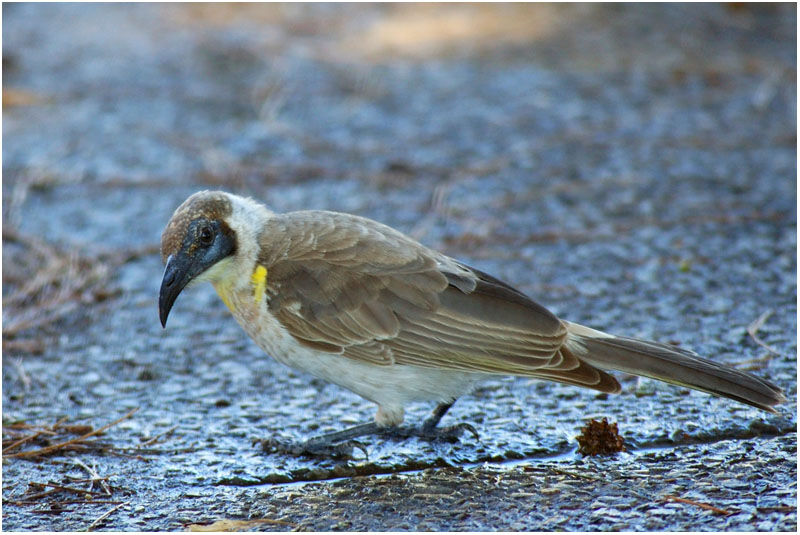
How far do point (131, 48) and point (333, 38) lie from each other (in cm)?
180

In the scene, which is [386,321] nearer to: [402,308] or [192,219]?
[402,308]

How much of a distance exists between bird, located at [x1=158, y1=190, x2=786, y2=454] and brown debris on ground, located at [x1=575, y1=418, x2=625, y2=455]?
180 mm

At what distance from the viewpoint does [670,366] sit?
3.80 m

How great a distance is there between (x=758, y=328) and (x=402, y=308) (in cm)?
179

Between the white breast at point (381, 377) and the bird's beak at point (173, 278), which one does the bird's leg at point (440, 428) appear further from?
the bird's beak at point (173, 278)

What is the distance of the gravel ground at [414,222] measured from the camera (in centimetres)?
365

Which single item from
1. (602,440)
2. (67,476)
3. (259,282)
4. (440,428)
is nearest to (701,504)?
(602,440)

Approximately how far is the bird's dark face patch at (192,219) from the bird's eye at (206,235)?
13 mm

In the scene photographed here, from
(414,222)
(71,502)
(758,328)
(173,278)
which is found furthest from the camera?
(414,222)

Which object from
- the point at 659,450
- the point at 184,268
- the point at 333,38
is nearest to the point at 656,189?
the point at 659,450

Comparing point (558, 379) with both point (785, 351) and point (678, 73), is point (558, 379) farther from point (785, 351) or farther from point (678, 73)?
point (678, 73)

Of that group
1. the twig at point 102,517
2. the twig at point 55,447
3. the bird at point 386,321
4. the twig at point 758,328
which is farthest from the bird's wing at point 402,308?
the twig at point 758,328

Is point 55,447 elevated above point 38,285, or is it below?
below

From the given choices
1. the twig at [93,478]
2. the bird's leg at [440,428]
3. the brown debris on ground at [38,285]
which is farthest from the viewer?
the brown debris on ground at [38,285]
